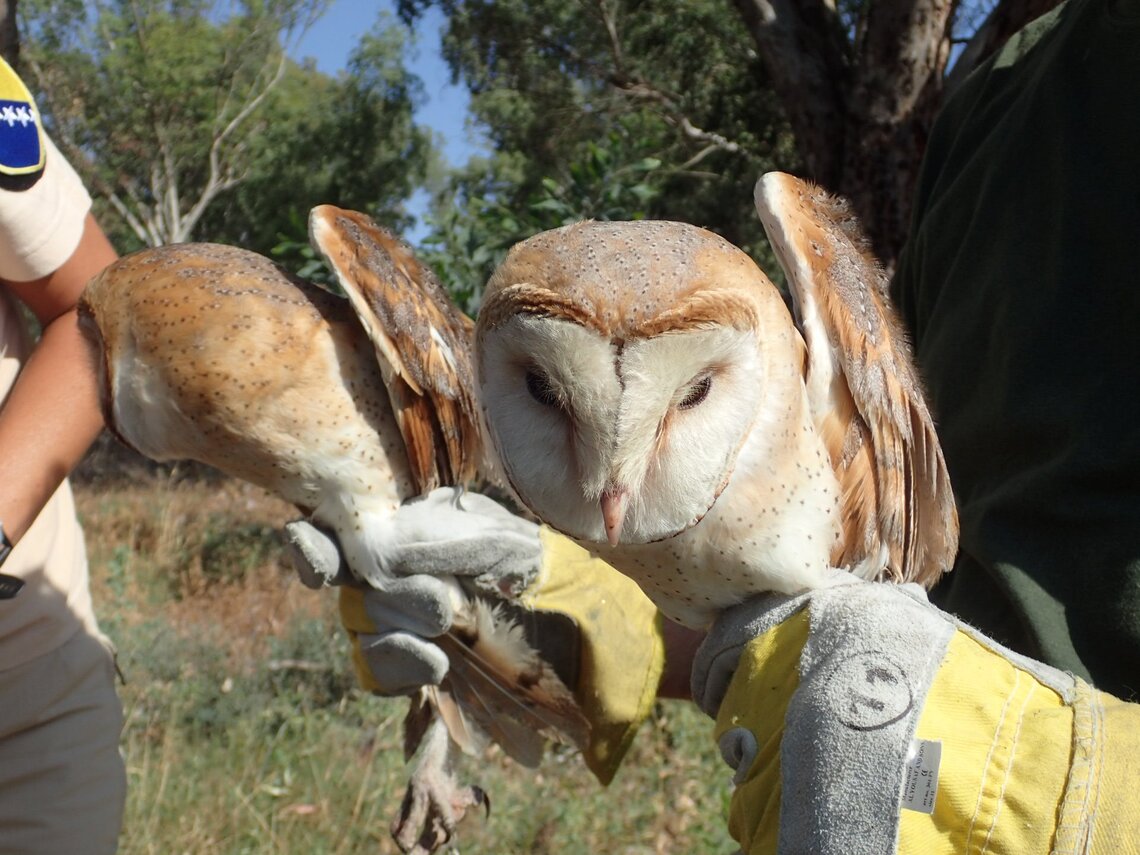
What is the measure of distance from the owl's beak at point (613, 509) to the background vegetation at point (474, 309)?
2.81m

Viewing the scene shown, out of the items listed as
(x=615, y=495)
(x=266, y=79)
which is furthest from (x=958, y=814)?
(x=266, y=79)

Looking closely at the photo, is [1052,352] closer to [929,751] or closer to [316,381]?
[929,751]

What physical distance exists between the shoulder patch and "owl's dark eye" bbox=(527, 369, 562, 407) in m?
1.25

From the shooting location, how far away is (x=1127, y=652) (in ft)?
4.15

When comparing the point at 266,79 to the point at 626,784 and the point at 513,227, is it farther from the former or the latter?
the point at 626,784

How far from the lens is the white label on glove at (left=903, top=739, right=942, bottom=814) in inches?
40.6

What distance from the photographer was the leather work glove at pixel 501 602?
1.72 m

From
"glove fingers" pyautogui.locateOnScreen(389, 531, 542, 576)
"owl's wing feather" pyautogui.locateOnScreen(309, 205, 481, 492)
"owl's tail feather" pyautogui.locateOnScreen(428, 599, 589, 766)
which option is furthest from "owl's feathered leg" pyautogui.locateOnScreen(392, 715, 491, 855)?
"owl's wing feather" pyautogui.locateOnScreen(309, 205, 481, 492)

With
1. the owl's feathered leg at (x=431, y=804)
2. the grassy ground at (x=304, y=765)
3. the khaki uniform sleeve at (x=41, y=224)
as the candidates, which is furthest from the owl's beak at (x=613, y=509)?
the grassy ground at (x=304, y=765)

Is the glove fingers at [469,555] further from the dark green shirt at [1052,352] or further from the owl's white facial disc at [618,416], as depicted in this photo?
the dark green shirt at [1052,352]

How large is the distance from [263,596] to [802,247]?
5.91 m

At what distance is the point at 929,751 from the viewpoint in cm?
105

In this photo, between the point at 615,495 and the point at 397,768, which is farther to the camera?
the point at 397,768

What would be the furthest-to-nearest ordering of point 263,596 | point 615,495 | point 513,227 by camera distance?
point 263,596 < point 513,227 < point 615,495
